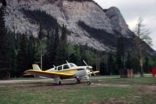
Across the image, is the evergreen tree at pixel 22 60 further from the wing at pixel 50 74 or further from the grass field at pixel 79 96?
the grass field at pixel 79 96

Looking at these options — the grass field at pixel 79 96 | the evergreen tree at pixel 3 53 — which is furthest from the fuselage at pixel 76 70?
the evergreen tree at pixel 3 53

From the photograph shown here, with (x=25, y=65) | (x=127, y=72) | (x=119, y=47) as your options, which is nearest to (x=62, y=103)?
(x=127, y=72)

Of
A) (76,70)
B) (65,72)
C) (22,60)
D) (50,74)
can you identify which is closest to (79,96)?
(50,74)

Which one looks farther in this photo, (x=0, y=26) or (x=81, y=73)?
(x=0, y=26)

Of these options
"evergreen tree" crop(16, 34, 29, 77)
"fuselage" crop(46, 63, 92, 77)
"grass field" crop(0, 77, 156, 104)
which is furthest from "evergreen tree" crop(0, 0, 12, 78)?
"grass field" crop(0, 77, 156, 104)

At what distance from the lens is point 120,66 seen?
382 feet

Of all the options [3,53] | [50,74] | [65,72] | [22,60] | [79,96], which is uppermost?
[3,53]

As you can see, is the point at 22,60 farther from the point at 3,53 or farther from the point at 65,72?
the point at 65,72

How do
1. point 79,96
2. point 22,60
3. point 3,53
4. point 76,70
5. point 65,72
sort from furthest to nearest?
point 22,60 → point 3,53 → point 65,72 → point 76,70 → point 79,96

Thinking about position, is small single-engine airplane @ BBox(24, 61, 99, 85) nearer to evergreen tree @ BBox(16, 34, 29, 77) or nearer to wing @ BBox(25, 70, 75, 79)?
wing @ BBox(25, 70, 75, 79)

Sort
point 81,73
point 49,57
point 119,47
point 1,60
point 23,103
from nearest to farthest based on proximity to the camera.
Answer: point 23,103
point 81,73
point 1,60
point 49,57
point 119,47

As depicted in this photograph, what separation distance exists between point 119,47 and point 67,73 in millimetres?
100790

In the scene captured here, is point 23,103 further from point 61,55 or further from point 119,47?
point 119,47

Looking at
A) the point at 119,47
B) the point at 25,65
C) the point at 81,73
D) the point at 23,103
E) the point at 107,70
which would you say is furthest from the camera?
the point at 119,47
